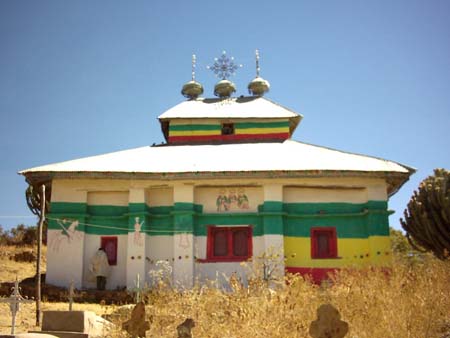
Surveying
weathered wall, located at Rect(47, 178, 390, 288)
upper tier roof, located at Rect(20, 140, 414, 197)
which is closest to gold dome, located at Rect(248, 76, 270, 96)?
upper tier roof, located at Rect(20, 140, 414, 197)

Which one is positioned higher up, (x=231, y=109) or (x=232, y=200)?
(x=231, y=109)

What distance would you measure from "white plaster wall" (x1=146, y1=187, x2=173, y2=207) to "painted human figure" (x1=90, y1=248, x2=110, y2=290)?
268 cm

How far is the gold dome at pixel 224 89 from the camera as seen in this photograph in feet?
94.8

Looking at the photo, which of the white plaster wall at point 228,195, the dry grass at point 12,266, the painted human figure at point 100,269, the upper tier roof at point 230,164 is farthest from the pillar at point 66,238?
the white plaster wall at point 228,195

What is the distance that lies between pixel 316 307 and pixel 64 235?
A: 12470 millimetres

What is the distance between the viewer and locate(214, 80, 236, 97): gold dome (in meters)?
28.9

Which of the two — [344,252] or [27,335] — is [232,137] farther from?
[27,335]

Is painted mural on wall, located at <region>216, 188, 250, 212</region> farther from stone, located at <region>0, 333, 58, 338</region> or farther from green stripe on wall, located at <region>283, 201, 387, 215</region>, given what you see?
stone, located at <region>0, 333, 58, 338</region>

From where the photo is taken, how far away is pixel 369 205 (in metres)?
19.6

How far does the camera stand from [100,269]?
19.0 m

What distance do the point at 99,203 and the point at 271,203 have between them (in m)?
6.41

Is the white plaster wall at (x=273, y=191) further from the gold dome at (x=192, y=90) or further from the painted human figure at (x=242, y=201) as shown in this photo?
the gold dome at (x=192, y=90)

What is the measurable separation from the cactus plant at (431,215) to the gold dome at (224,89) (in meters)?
12.1

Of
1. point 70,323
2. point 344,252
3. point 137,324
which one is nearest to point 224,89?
point 344,252
